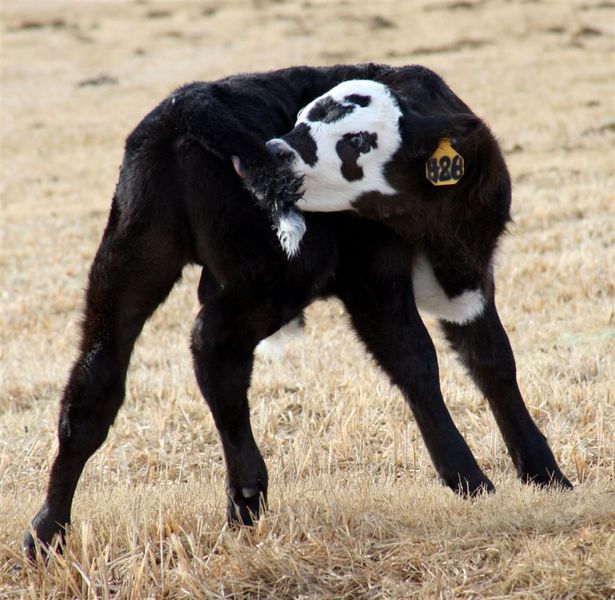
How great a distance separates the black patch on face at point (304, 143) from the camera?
170 inches

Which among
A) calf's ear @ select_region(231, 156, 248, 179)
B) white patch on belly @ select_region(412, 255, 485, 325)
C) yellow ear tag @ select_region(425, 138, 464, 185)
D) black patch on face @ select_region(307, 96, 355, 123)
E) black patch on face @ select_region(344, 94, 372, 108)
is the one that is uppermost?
black patch on face @ select_region(344, 94, 372, 108)

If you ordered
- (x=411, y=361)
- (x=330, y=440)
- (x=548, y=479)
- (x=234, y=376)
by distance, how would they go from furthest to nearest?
(x=330, y=440) < (x=548, y=479) < (x=411, y=361) < (x=234, y=376)

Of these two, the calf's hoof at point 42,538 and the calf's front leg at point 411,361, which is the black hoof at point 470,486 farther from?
the calf's hoof at point 42,538

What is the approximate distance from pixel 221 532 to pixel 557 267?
6.29 meters

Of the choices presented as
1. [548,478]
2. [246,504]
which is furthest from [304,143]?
[548,478]

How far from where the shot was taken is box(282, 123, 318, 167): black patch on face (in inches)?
170

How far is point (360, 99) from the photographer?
14.5ft

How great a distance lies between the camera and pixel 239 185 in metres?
4.27

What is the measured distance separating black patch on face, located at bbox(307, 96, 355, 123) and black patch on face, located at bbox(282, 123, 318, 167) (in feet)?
0.22

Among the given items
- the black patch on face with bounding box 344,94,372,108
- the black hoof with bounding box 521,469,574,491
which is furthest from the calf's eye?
the black hoof with bounding box 521,469,574,491

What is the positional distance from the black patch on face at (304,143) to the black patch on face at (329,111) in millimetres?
69

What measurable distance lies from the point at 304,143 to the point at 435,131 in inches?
21.3

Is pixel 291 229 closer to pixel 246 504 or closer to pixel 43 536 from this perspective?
pixel 246 504

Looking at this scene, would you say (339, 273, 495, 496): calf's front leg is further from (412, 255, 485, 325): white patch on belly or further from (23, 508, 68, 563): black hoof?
(23, 508, 68, 563): black hoof
